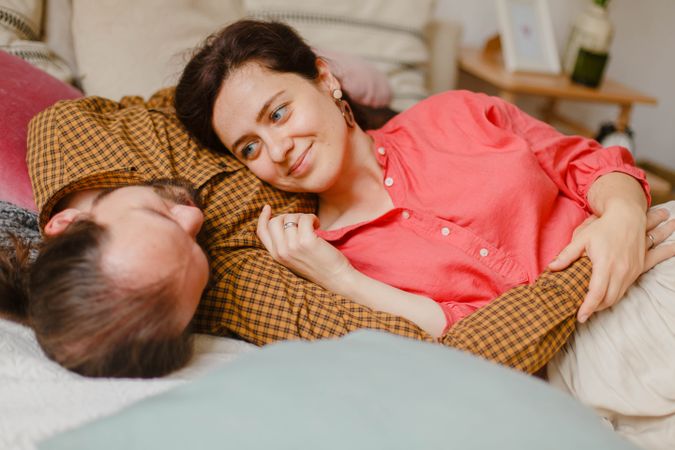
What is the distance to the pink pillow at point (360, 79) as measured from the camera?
1.73 metres

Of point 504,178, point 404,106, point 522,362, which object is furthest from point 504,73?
point 522,362

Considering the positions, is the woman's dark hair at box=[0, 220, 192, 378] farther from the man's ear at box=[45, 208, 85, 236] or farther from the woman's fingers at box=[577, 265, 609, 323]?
the woman's fingers at box=[577, 265, 609, 323]

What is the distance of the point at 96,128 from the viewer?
109 cm

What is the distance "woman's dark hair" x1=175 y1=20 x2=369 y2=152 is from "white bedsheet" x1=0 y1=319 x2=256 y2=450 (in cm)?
56

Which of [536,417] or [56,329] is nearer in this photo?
[536,417]

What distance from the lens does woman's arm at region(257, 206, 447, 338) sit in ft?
3.18

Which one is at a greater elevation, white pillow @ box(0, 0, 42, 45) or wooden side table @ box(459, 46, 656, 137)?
white pillow @ box(0, 0, 42, 45)

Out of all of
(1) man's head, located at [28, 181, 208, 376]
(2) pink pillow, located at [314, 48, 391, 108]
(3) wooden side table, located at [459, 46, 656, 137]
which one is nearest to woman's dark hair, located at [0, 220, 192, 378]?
(1) man's head, located at [28, 181, 208, 376]

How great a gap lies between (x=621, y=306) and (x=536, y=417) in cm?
57

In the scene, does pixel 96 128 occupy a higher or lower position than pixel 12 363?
higher

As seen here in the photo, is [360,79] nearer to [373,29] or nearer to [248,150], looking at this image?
[373,29]

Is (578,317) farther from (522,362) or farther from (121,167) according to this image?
(121,167)

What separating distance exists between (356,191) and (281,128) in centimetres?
24

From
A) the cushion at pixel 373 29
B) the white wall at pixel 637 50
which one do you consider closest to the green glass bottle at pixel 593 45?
the white wall at pixel 637 50
